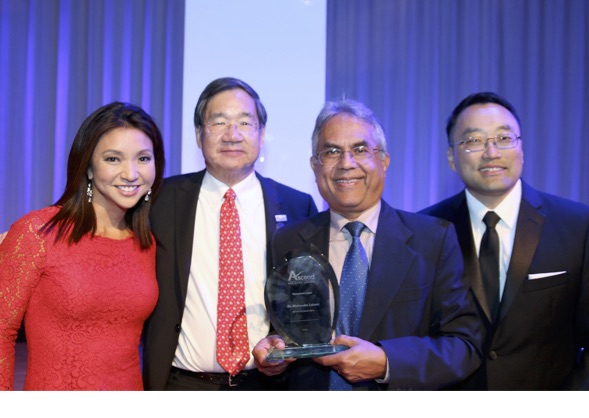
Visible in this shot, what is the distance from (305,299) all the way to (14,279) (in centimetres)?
104

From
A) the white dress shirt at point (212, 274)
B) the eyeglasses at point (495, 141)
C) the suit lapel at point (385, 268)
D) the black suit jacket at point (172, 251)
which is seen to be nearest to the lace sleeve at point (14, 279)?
the black suit jacket at point (172, 251)

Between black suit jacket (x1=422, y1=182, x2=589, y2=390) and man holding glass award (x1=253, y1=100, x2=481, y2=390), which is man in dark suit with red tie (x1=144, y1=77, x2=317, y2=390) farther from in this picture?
black suit jacket (x1=422, y1=182, x2=589, y2=390)

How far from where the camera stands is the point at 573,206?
2.37 meters

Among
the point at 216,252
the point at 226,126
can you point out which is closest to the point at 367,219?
the point at 216,252

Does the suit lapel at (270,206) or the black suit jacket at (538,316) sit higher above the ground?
the suit lapel at (270,206)

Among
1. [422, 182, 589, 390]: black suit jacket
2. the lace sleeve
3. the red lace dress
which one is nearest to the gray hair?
[422, 182, 589, 390]: black suit jacket

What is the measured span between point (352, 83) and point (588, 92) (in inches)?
83.7

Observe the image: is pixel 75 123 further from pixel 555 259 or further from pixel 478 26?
pixel 555 259

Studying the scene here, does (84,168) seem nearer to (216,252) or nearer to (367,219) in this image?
(216,252)

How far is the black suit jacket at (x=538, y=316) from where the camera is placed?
2246mm

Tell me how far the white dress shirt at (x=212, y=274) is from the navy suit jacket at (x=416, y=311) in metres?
0.39

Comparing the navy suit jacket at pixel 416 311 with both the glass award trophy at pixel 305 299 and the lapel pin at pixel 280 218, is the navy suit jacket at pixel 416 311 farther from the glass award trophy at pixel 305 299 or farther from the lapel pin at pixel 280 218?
the lapel pin at pixel 280 218

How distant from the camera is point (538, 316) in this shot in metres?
2.24
